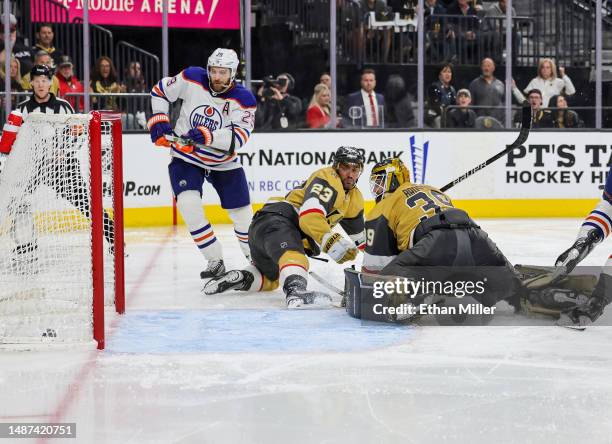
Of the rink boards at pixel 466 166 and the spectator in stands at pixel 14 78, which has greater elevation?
the spectator in stands at pixel 14 78

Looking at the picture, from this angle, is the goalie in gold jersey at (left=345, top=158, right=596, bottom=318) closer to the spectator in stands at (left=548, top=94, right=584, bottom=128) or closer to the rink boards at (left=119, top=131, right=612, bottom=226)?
the rink boards at (left=119, top=131, right=612, bottom=226)

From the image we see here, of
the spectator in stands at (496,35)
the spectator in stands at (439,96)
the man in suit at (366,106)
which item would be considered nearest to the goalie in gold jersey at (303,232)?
the man in suit at (366,106)

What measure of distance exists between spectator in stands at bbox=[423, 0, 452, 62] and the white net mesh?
221 inches

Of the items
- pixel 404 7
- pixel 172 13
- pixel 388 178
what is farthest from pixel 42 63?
pixel 388 178

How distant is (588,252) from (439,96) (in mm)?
4880

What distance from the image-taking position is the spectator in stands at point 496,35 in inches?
393

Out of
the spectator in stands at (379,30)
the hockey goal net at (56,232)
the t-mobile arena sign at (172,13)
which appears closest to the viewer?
the hockey goal net at (56,232)

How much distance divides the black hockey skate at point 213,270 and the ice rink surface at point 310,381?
757 mm

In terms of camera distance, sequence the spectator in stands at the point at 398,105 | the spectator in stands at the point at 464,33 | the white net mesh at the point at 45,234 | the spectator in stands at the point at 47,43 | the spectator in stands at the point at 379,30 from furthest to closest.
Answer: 1. the spectator in stands at the point at 464,33
2. the spectator in stands at the point at 379,30
3. the spectator in stands at the point at 398,105
4. the spectator in stands at the point at 47,43
5. the white net mesh at the point at 45,234

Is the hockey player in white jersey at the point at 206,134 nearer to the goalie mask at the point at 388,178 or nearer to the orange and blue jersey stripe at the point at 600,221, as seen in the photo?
the goalie mask at the point at 388,178

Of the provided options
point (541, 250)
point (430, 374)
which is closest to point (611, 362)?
point (430, 374)

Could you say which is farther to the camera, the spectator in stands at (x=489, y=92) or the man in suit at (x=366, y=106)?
the spectator in stands at (x=489, y=92)

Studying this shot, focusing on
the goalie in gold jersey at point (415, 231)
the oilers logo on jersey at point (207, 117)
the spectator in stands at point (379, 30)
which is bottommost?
the goalie in gold jersey at point (415, 231)

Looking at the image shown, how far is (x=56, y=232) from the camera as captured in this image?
4457mm
